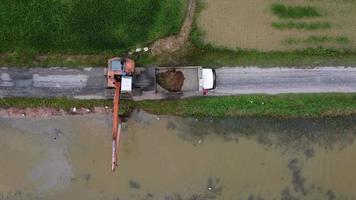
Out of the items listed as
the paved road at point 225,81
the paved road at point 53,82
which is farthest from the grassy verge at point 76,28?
the paved road at point 225,81

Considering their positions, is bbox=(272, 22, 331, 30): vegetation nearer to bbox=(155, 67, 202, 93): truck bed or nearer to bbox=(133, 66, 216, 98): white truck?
bbox=(133, 66, 216, 98): white truck

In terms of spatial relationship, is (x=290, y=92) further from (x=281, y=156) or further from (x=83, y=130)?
(x=83, y=130)

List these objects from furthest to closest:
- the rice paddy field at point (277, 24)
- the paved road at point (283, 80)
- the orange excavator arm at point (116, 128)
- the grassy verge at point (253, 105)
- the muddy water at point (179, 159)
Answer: the rice paddy field at point (277, 24), the paved road at point (283, 80), the grassy verge at point (253, 105), the muddy water at point (179, 159), the orange excavator arm at point (116, 128)

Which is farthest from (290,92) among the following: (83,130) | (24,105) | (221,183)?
(24,105)

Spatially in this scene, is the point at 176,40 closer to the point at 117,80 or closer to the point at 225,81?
the point at 225,81

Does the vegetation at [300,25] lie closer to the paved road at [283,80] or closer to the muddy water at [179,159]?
the paved road at [283,80]

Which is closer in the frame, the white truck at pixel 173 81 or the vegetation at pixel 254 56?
the white truck at pixel 173 81
